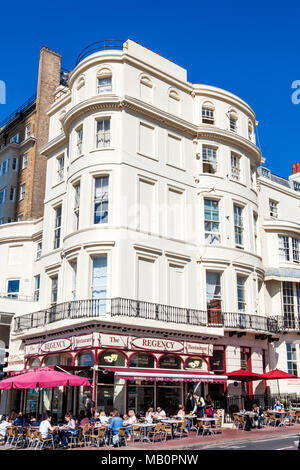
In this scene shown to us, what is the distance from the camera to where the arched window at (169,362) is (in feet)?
83.8

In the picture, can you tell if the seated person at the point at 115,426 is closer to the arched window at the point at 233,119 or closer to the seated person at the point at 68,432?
the seated person at the point at 68,432

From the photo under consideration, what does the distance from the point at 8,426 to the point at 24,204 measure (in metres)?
24.2

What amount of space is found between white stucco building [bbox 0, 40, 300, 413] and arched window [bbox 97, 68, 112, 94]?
2.6 inches

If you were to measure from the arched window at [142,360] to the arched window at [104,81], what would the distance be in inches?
557

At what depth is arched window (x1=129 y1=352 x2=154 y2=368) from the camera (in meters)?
24.4

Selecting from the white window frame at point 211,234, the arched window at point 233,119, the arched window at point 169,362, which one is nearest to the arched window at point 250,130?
the arched window at point 233,119

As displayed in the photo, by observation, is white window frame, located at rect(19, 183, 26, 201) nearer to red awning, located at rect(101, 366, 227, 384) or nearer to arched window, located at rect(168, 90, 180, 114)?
arched window, located at rect(168, 90, 180, 114)

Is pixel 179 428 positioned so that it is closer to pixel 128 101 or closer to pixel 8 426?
pixel 8 426

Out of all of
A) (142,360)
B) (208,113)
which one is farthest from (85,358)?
(208,113)

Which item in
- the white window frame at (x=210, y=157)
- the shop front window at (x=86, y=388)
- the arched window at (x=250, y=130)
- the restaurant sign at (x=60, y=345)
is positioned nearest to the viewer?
the shop front window at (x=86, y=388)

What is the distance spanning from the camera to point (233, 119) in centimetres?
3328

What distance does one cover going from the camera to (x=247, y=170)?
3278 centimetres

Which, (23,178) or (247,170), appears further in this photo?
(23,178)
